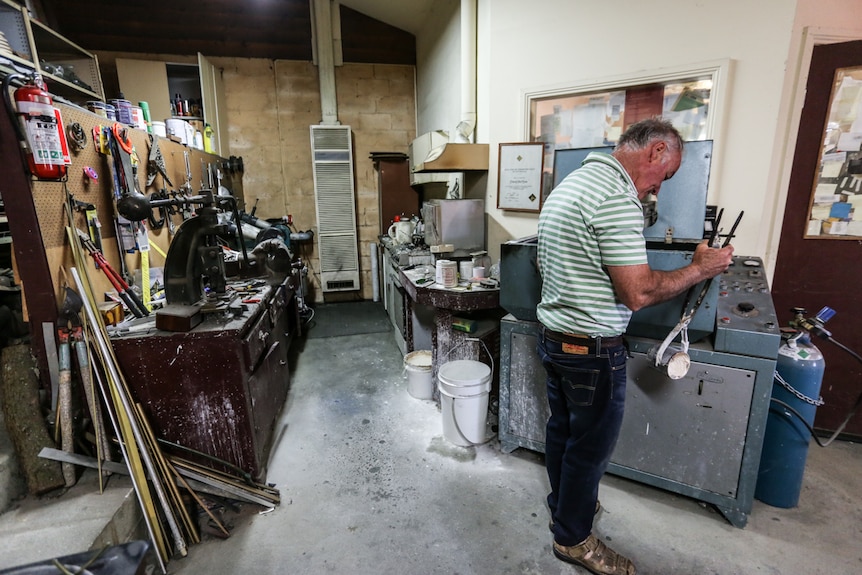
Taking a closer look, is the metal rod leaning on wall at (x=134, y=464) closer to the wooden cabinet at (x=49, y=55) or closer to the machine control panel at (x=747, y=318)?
the wooden cabinet at (x=49, y=55)

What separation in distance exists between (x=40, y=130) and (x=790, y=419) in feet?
10.1

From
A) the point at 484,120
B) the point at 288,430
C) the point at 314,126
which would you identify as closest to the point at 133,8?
the point at 314,126

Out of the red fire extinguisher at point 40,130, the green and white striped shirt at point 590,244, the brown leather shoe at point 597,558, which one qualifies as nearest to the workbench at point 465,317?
the green and white striped shirt at point 590,244

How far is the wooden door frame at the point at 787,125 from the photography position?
2.00 m

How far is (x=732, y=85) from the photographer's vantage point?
6.82 ft

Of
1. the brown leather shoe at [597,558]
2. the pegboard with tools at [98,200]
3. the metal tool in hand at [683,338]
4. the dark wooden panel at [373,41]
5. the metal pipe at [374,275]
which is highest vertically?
the dark wooden panel at [373,41]

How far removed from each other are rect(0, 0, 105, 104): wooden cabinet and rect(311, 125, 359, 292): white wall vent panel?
6.29 ft

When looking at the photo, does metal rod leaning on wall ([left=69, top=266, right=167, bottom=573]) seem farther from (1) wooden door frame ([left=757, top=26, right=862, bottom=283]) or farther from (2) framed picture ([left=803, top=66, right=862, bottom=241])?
(2) framed picture ([left=803, top=66, right=862, bottom=241])

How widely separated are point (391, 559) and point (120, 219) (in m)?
1.92

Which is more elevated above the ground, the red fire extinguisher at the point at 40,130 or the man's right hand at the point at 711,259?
the red fire extinguisher at the point at 40,130

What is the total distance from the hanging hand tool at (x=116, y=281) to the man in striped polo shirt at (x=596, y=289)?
172cm

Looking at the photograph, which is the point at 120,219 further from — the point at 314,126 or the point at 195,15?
the point at 195,15

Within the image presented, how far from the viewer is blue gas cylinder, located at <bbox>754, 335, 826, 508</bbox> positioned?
1713mm

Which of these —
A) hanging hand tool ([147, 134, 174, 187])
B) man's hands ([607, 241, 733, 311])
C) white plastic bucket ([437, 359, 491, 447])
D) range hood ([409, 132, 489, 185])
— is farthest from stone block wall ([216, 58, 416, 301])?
man's hands ([607, 241, 733, 311])
